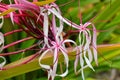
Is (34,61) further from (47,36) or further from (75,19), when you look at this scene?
(75,19)

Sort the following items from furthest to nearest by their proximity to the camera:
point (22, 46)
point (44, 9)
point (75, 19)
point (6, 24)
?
point (75, 19) → point (22, 46) → point (6, 24) → point (44, 9)

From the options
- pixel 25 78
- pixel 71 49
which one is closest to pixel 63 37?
pixel 71 49

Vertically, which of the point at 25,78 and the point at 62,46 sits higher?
the point at 62,46

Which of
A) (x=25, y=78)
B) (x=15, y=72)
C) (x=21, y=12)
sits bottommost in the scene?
(x=25, y=78)

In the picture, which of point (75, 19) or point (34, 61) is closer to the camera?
point (34, 61)

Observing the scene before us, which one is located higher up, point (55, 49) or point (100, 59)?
point (55, 49)

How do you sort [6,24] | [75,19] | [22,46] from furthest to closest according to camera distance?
[75,19] < [22,46] < [6,24]

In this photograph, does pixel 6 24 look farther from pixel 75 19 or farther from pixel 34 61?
pixel 75 19

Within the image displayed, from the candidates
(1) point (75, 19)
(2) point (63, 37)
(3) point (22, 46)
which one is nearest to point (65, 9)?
(1) point (75, 19)

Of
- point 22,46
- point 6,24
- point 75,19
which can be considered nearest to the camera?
point 6,24
